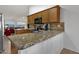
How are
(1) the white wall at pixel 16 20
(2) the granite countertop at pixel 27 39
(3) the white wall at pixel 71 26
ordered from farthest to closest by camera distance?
(3) the white wall at pixel 71 26
(1) the white wall at pixel 16 20
(2) the granite countertop at pixel 27 39

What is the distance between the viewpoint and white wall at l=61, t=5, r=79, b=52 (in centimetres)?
127

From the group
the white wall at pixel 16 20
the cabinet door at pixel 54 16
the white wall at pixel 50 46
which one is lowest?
the white wall at pixel 50 46

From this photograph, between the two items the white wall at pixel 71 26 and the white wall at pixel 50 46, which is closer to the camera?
the white wall at pixel 50 46

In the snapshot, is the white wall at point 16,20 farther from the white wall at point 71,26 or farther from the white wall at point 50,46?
the white wall at point 71,26

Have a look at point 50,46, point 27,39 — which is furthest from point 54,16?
point 27,39

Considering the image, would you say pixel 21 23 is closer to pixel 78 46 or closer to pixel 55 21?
pixel 55 21

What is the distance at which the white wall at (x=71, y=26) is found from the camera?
1.27 m

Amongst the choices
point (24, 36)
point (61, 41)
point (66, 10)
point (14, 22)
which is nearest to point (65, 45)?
point (61, 41)

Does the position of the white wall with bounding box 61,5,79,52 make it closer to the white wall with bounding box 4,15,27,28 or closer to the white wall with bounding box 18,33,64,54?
the white wall with bounding box 18,33,64,54

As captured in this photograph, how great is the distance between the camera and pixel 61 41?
1367 millimetres

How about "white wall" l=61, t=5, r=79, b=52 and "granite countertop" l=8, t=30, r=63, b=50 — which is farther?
"white wall" l=61, t=5, r=79, b=52

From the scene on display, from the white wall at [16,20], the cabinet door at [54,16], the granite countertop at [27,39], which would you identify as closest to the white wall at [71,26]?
the cabinet door at [54,16]

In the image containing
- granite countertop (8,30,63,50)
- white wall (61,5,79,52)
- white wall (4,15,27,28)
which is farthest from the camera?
white wall (61,5,79,52)

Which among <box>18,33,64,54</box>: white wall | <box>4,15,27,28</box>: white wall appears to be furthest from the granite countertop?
<box>4,15,27,28</box>: white wall
